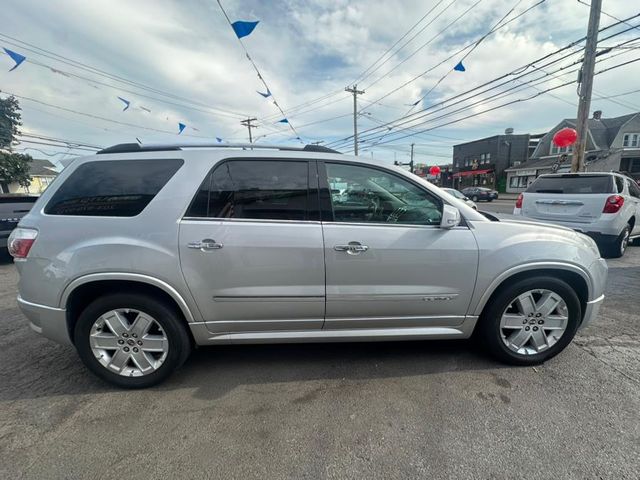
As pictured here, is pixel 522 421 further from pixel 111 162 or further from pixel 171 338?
pixel 111 162

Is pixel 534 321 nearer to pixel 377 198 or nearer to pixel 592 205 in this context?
pixel 377 198

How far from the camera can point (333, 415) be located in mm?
2100

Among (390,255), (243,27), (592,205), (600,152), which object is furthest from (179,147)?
(600,152)

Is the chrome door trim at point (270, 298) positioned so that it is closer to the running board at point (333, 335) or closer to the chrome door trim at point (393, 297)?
the chrome door trim at point (393, 297)

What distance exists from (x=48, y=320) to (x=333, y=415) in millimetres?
2263

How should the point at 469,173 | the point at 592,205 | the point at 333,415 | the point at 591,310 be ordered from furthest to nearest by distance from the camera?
the point at 469,173 → the point at 592,205 → the point at 591,310 → the point at 333,415

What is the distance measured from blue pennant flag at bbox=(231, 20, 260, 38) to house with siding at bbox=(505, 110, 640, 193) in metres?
24.8

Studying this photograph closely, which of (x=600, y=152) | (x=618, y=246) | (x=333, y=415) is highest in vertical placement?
(x=600, y=152)

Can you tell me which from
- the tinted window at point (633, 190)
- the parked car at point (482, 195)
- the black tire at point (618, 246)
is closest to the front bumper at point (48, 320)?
the black tire at point (618, 246)

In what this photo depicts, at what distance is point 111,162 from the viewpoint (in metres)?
2.41

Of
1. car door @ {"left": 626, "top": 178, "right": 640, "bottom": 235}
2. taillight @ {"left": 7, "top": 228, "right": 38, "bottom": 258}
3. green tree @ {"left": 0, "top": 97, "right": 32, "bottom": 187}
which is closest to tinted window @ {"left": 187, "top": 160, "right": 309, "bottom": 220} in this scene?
taillight @ {"left": 7, "top": 228, "right": 38, "bottom": 258}

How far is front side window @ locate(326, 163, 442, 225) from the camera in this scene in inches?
96.2

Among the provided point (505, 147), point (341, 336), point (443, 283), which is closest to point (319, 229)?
point (341, 336)

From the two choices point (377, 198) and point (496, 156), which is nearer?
point (377, 198)
